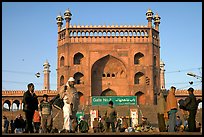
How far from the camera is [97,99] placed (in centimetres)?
3297

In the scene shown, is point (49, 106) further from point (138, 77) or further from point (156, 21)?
point (156, 21)

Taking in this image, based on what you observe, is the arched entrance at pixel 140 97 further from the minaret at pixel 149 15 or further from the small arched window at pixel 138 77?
the minaret at pixel 149 15

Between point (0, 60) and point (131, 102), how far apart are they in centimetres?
2620

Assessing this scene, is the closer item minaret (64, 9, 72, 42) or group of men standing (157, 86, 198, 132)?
group of men standing (157, 86, 198, 132)

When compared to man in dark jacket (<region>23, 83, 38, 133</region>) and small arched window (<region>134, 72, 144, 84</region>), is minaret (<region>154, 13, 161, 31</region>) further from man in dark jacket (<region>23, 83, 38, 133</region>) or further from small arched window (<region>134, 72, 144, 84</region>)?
man in dark jacket (<region>23, 83, 38, 133</region>)

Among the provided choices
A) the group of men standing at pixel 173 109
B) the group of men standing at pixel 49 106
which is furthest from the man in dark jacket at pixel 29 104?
the group of men standing at pixel 173 109

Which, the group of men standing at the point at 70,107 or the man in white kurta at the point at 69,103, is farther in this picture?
the man in white kurta at the point at 69,103

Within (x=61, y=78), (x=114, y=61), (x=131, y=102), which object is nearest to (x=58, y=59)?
(x=61, y=78)

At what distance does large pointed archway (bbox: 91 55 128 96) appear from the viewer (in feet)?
126

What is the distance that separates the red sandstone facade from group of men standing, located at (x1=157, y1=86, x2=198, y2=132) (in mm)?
27771

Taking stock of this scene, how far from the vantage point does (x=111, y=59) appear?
38.8m

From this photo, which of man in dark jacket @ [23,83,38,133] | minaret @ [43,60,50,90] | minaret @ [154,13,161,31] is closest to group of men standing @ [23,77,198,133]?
man in dark jacket @ [23,83,38,133]

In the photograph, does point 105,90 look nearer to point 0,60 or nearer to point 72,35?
point 72,35

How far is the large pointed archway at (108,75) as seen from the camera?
126 ft
